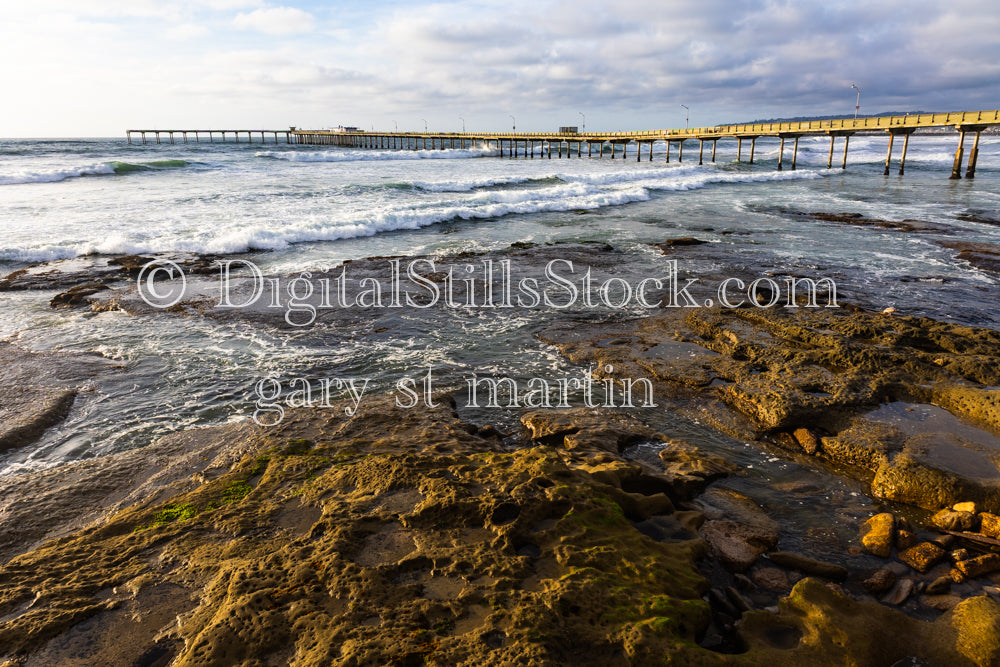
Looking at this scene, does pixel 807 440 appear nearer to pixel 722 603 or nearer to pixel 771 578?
pixel 771 578

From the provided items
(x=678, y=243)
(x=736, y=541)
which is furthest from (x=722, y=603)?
(x=678, y=243)

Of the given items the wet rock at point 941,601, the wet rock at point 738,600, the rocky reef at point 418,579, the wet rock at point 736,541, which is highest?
the rocky reef at point 418,579

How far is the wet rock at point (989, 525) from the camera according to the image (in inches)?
142

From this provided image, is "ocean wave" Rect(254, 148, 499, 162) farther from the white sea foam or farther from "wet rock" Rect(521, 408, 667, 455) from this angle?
"wet rock" Rect(521, 408, 667, 455)

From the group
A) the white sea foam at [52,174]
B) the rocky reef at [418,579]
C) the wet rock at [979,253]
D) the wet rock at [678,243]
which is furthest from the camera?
the white sea foam at [52,174]

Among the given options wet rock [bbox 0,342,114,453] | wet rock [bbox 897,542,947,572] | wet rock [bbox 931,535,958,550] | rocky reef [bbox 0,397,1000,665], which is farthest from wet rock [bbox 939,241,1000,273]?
wet rock [bbox 0,342,114,453]

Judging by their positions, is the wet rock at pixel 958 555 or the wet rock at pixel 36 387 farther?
the wet rock at pixel 36 387

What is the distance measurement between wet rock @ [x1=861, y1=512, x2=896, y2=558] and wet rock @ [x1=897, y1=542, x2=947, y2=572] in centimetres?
10

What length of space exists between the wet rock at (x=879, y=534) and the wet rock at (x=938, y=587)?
310mm

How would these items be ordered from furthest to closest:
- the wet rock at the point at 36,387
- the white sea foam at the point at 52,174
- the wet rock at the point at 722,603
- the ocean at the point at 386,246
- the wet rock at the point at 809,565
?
the white sea foam at the point at 52,174 → the ocean at the point at 386,246 → the wet rock at the point at 36,387 → the wet rock at the point at 809,565 → the wet rock at the point at 722,603

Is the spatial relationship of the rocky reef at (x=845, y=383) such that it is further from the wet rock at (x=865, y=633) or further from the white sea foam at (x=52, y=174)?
the white sea foam at (x=52, y=174)

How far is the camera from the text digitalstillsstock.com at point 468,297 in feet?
18.9

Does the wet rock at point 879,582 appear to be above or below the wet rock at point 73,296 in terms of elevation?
below

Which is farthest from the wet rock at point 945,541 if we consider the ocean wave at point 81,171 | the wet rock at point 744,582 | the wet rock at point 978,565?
the ocean wave at point 81,171
